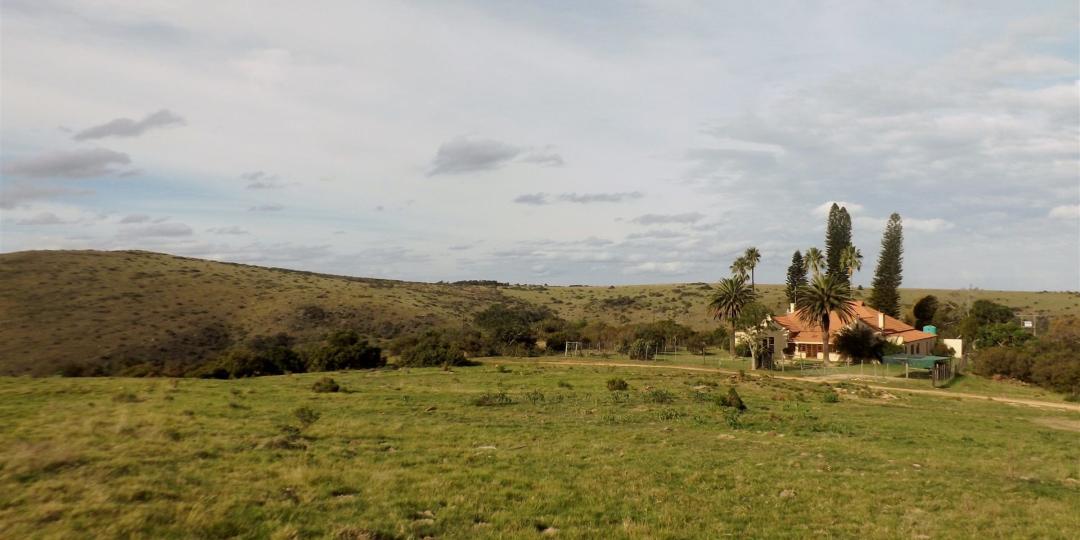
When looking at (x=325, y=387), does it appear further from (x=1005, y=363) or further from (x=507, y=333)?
(x=1005, y=363)

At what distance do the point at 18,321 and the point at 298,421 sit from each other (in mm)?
66656

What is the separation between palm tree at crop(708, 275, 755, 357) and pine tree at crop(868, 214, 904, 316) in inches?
1287

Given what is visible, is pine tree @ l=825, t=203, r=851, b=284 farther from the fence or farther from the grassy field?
the grassy field

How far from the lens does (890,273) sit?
331 ft

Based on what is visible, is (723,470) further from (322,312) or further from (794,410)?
(322,312)

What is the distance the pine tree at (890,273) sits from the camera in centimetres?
10031

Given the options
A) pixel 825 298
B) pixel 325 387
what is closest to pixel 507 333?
pixel 825 298

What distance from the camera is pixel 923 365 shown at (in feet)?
196

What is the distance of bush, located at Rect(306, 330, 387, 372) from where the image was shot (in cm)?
5891


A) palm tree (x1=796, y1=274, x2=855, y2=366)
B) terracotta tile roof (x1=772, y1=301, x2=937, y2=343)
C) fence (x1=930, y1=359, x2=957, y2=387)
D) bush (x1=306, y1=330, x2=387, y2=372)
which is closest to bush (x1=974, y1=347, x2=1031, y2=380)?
fence (x1=930, y1=359, x2=957, y2=387)

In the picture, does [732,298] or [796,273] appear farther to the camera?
[796,273]

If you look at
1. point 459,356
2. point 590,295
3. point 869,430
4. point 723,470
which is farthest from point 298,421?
point 590,295

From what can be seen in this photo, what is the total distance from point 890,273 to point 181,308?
104890mm

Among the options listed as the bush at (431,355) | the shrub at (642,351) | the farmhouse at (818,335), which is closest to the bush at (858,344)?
the farmhouse at (818,335)
